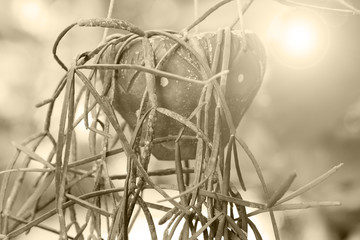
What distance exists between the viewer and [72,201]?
66cm

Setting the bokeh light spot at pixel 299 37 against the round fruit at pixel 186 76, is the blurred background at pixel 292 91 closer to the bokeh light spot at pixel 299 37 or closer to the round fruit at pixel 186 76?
the bokeh light spot at pixel 299 37

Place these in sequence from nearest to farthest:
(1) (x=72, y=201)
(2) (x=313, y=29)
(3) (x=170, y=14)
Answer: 1. (1) (x=72, y=201)
2. (2) (x=313, y=29)
3. (3) (x=170, y=14)

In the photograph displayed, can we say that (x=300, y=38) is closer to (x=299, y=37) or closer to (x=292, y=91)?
(x=299, y=37)

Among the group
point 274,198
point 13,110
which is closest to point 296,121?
point 13,110

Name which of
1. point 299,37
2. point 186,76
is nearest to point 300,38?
point 299,37

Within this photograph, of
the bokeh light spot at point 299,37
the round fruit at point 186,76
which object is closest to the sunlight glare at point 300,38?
the bokeh light spot at point 299,37

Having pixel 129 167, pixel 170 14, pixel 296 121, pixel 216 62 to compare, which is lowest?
pixel 129 167

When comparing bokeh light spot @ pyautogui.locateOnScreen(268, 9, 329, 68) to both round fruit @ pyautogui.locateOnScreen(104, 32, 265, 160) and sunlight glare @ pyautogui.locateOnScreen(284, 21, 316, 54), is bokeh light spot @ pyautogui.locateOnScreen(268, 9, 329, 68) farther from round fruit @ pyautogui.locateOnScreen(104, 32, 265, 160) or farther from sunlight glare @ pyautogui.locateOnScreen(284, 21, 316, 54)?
round fruit @ pyautogui.locateOnScreen(104, 32, 265, 160)

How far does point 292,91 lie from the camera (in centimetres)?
195

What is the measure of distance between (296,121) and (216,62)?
1373 millimetres

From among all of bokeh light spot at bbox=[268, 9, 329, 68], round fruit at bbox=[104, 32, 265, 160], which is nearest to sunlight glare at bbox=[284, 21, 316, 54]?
bokeh light spot at bbox=[268, 9, 329, 68]

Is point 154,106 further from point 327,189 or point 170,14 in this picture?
point 170,14

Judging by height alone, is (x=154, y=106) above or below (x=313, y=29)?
below

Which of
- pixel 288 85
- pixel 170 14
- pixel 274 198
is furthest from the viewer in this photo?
pixel 170 14
